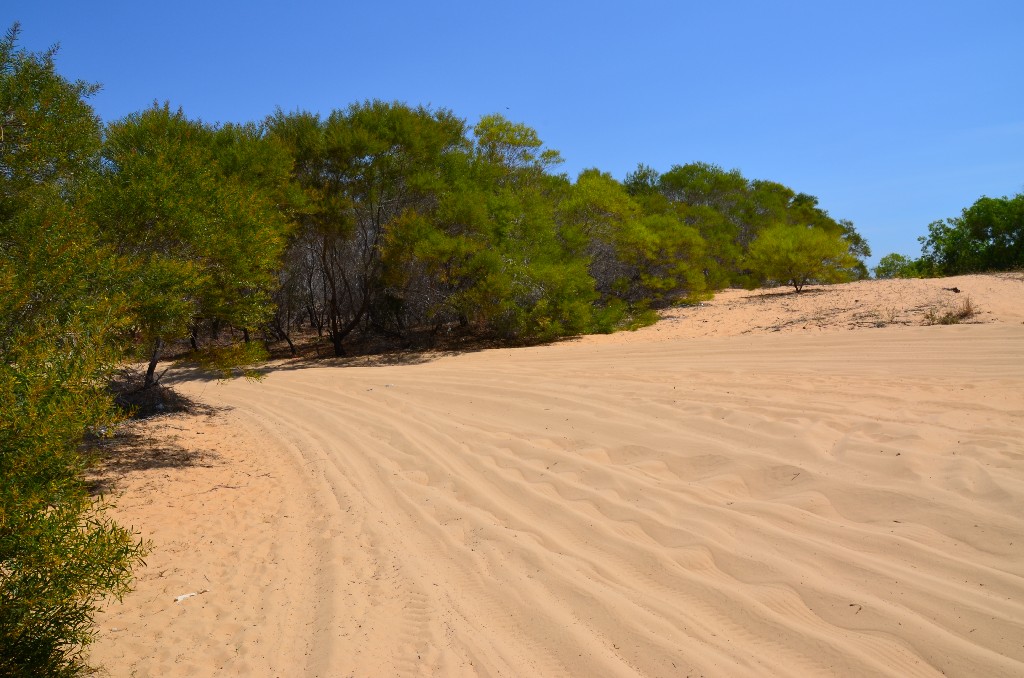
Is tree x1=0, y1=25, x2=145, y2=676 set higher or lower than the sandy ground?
higher

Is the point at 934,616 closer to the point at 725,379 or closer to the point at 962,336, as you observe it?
the point at 725,379

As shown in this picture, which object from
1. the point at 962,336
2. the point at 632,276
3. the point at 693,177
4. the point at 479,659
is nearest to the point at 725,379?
the point at 962,336

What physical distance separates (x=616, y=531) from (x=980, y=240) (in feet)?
81.2

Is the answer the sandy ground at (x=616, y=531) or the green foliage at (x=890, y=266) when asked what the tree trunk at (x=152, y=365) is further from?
the green foliage at (x=890, y=266)

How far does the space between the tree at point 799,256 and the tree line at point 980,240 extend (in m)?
3.96

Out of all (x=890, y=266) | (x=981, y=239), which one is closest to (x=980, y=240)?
(x=981, y=239)

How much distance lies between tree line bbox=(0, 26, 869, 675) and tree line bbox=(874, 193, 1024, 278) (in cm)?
423

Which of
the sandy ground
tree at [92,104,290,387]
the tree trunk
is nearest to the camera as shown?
the sandy ground

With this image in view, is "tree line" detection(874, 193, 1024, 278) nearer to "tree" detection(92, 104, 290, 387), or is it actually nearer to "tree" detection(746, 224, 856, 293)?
"tree" detection(746, 224, 856, 293)

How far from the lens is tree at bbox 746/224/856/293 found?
2211cm

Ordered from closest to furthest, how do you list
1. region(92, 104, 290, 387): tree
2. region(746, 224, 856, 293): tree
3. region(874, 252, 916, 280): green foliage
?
1. region(92, 104, 290, 387): tree
2. region(746, 224, 856, 293): tree
3. region(874, 252, 916, 280): green foliage

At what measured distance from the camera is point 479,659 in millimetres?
3377

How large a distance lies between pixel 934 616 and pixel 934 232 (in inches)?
1028

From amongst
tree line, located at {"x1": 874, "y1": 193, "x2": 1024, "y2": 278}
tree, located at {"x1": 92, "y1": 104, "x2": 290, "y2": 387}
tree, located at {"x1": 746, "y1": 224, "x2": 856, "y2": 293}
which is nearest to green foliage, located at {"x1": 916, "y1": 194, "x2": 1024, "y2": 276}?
tree line, located at {"x1": 874, "y1": 193, "x2": 1024, "y2": 278}
